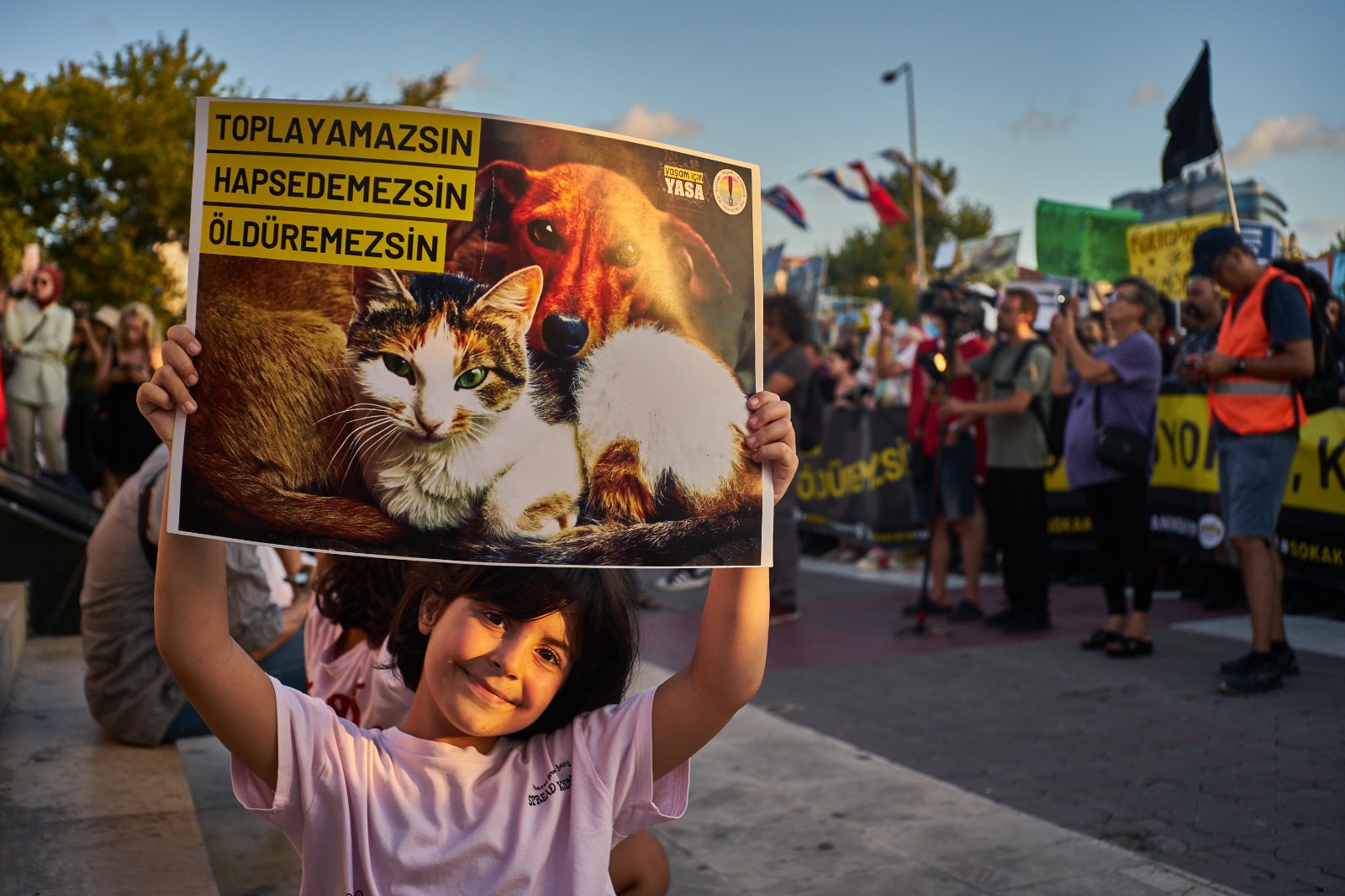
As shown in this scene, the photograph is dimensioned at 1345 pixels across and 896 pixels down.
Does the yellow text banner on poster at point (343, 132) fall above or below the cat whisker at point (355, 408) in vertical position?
above

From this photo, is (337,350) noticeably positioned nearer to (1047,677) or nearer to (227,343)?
(227,343)

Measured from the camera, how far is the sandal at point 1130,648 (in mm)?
6258

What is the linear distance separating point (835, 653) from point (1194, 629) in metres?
2.11

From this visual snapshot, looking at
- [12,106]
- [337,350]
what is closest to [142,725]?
[337,350]

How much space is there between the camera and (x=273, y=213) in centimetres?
158

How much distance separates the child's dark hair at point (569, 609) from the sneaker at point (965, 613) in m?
5.91

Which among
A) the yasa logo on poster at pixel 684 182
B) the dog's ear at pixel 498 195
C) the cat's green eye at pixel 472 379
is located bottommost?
the cat's green eye at pixel 472 379

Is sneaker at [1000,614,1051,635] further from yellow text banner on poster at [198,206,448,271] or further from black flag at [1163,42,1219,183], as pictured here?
yellow text banner on poster at [198,206,448,271]

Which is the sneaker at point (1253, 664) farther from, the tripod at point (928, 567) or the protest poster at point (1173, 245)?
the protest poster at point (1173, 245)

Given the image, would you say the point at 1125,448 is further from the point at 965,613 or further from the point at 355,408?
the point at 355,408

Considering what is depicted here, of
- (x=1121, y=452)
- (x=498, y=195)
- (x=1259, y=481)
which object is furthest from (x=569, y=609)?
(x=1121, y=452)

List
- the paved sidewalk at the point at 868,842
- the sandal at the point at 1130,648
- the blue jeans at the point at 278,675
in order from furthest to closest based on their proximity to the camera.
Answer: the sandal at the point at 1130,648, the blue jeans at the point at 278,675, the paved sidewalk at the point at 868,842

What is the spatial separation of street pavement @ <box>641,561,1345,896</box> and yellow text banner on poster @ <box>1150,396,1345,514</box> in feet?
2.51

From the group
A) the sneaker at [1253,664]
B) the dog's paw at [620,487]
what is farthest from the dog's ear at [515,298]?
the sneaker at [1253,664]
